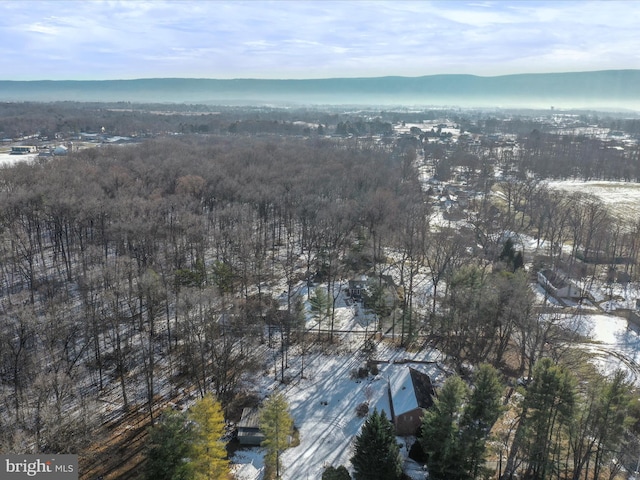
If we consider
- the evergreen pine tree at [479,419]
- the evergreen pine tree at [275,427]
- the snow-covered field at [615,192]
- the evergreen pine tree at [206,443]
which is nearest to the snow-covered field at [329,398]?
the evergreen pine tree at [275,427]

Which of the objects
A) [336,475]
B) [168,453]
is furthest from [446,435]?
[168,453]

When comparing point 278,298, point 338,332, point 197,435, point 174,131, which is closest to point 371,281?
point 338,332

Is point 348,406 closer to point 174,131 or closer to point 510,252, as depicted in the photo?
point 510,252

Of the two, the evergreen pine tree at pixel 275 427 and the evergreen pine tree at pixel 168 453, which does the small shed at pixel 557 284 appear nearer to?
the evergreen pine tree at pixel 275 427

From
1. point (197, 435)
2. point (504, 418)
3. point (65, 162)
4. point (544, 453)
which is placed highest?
point (65, 162)

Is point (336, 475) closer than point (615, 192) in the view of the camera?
Yes

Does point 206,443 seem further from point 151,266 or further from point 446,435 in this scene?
point 151,266
